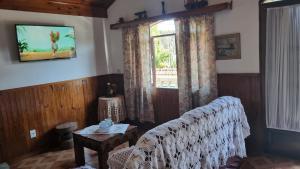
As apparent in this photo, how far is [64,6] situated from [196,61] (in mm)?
2449

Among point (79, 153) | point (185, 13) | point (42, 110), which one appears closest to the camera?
point (79, 153)

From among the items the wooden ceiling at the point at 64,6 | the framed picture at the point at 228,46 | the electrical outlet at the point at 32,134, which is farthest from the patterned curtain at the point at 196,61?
the electrical outlet at the point at 32,134

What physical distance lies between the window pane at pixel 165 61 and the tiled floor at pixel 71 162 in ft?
5.38

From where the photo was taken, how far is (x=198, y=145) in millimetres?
2266

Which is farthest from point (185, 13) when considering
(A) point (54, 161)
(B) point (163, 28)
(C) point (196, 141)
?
(A) point (54, 161)

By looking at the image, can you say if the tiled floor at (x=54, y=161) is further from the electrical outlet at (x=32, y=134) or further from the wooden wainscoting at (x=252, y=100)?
the wooden wainscoting at (x=252, y=100)

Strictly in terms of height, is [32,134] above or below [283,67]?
below

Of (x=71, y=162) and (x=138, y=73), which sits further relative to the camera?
(x=138, y=73)

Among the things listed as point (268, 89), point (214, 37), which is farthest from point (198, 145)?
point (214, 37)

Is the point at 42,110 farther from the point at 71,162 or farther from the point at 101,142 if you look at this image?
the point at 101,142

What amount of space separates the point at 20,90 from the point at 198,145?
2827 mm

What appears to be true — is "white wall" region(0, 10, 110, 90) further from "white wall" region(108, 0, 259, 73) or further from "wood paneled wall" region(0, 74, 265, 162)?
"white wall" region(108, 0, 259, 73)

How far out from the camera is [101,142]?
2730 mm

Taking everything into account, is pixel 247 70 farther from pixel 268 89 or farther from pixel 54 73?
pixel 54 73
